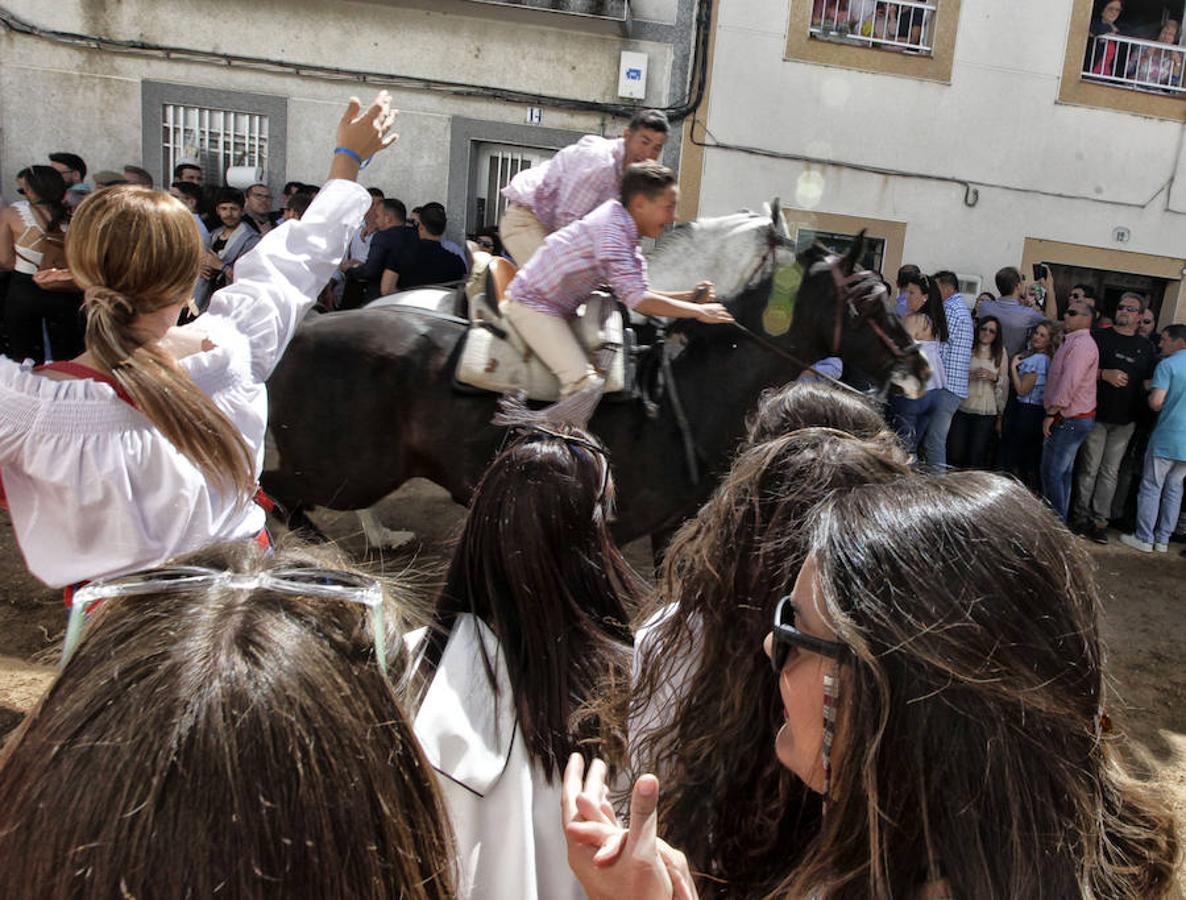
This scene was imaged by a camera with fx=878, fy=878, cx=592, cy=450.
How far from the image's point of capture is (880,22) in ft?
33.0

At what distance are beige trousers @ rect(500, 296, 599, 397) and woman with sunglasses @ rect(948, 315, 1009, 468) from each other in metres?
4.73

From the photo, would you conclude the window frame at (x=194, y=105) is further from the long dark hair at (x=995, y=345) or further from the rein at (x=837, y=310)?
the long dark hair at (x=995, y=345)

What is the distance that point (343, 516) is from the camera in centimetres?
601

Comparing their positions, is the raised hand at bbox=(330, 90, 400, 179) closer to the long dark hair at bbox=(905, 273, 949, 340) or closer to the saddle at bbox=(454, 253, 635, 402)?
the saddle at bbox=(454, 253, 635, 402)

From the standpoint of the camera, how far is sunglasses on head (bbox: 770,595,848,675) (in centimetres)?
100

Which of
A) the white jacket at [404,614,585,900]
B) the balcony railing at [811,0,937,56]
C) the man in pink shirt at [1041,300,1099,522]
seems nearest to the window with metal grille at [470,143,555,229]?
the balcony railing at [811,0,937,56]

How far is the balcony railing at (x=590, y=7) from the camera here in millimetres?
9164

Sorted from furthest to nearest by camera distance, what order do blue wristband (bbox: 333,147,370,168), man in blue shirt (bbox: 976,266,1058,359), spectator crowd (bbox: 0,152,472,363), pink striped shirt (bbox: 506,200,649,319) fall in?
1. man in blue shirt (bbox: 976,266,1058,359)
2. spectator crowd (bbox: 0,152,472,363)
3. pink striped shirt (bbox: 506,200,649,319)
4. blue wristband (bbox: 333,147,370,168)

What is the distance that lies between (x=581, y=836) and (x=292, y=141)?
969 centimetres

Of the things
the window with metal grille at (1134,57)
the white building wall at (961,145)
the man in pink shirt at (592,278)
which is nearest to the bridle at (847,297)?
the man in pink shirt at (592,278)

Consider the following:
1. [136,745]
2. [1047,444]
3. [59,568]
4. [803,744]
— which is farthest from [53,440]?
[1047,444]

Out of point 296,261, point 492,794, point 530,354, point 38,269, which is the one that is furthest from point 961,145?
point 492,794

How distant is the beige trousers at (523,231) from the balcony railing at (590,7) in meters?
5.13

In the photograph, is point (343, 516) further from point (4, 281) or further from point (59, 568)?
point (59, 568)
